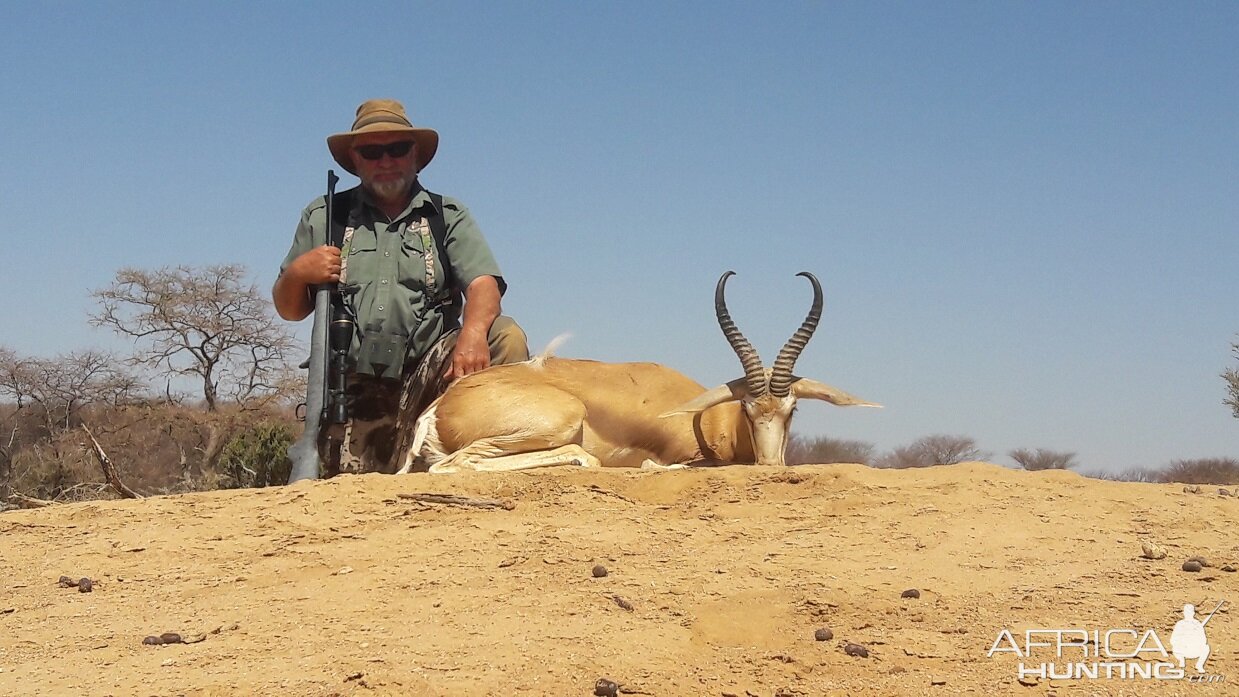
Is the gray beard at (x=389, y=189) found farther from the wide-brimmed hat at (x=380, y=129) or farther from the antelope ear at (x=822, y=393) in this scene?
the antelope ear at (x=822, y=393)

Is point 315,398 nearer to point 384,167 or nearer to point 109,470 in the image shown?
point 109,470

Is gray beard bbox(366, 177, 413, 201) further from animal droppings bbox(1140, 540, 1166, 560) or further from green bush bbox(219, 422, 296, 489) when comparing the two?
green bush bbox(219, 422, 296, 489)

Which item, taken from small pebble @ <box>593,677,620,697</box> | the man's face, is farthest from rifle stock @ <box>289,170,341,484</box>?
small pebble @ <box>593,677,620,697</box>

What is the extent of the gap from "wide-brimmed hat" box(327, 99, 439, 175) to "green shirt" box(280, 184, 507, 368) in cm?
37

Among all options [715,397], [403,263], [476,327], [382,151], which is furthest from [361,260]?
[715,397]

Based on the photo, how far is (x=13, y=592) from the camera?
15.3ft

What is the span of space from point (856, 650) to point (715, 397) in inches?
186

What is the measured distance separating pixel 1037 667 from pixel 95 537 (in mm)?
4182

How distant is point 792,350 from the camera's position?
848 centimetres

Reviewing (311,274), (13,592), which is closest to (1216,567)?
(13,592)

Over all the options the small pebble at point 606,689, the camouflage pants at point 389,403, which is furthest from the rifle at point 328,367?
the small pebble at point 606,689

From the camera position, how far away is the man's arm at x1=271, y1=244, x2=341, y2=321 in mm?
7641

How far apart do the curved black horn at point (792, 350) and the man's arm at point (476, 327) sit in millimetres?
2017

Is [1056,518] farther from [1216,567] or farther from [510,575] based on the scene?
[510,575]
